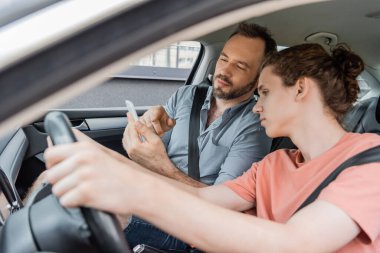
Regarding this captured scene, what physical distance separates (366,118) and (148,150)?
35.4 inches

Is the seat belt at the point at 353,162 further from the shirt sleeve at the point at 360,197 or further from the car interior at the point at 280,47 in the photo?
the car interior at the point at 280,47

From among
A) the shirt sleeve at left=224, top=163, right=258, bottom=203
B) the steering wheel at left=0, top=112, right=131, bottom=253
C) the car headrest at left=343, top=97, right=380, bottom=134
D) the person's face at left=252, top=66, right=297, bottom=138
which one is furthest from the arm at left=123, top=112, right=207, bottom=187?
the steering wheel at left=0, top=112, right=131, bottom=253

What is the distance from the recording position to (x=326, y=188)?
43.4 inches

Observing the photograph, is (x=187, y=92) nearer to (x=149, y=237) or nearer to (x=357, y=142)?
(x=149, y=237)

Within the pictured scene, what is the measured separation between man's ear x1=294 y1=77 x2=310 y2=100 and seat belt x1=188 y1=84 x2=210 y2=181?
0.70 m

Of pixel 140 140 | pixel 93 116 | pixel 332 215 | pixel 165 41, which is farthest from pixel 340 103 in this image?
pixel 93 116

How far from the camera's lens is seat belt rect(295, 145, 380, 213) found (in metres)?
1.17

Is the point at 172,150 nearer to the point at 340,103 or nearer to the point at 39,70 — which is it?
the point at 340,103

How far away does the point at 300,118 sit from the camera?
4.54 ft

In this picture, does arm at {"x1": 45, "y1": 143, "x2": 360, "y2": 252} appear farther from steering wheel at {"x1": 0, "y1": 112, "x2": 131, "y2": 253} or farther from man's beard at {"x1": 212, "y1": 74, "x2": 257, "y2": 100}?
man's beard at {"x1": 212, "y1": 74, "x2": 257, "y2": 100}

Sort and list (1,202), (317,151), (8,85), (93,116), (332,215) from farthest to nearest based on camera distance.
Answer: (93,116)
(317,151)
(1,202)
(332,215)
(8,85)

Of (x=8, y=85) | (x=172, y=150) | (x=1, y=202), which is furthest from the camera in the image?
(x=172, y=150)

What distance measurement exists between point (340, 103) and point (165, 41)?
2.72 ft

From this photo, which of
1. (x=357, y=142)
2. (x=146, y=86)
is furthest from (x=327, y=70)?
(x=146, y=86)
